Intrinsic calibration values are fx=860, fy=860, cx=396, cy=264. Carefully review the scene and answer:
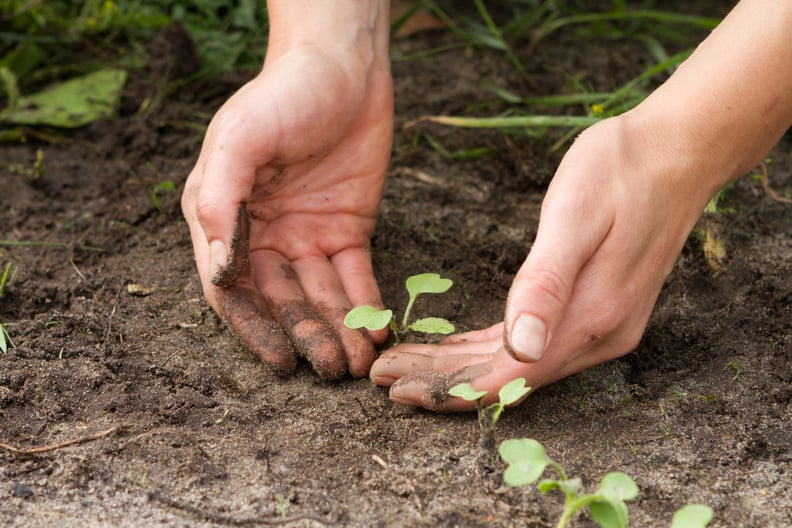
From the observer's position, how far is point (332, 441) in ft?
5.08

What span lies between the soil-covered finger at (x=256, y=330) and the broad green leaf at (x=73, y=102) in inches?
49.3

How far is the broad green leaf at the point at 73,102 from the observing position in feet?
8.90

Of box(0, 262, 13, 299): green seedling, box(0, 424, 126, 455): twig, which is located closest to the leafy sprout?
box(0, 424, 126, 455): twig

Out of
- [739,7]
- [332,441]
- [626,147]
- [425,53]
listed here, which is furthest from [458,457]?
[425,53]

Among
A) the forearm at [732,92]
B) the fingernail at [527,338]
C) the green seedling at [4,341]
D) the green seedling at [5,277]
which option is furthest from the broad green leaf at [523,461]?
the green seedling at [5,277]

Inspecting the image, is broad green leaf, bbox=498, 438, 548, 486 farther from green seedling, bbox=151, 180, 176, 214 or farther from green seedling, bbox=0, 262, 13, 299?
green seedling, bbox=151, 180, 176, 214

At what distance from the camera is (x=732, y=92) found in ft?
5.08

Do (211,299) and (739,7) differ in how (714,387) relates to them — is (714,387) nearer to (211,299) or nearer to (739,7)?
(739,7)

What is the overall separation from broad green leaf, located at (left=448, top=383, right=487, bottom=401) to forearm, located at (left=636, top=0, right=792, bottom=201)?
591 mm

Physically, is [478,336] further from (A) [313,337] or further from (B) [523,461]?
(B) [523,461]

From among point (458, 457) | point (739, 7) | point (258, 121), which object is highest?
point (739, 7)

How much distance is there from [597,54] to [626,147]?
1.79 meters

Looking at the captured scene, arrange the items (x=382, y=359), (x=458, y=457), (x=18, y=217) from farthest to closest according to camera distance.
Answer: (x=18, y=217), (x=382, y=359), (x=458, y=457)

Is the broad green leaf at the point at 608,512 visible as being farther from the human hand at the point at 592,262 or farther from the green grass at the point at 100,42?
the green grass at the point at 100,42
